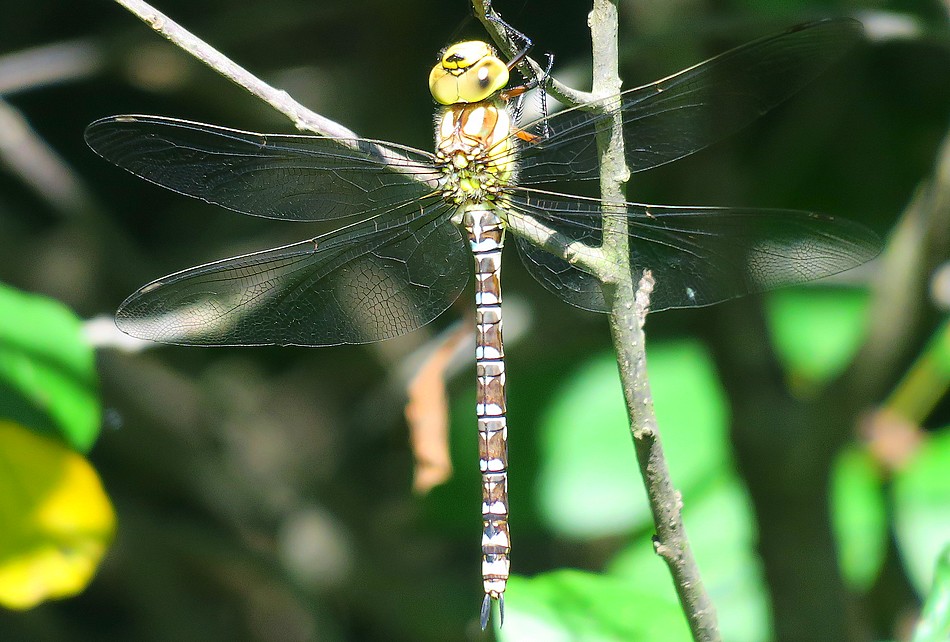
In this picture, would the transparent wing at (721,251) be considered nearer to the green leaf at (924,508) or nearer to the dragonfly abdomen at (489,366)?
the dragonfly abdomen at (489,366)

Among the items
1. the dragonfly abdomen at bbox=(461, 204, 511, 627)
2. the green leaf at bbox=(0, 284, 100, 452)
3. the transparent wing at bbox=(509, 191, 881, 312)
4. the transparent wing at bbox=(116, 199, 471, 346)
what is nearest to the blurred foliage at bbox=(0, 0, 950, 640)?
the green leaf at bbox=(0, 284, 100, 452)

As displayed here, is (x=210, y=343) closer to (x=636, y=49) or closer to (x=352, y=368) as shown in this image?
(x=636, y=49)

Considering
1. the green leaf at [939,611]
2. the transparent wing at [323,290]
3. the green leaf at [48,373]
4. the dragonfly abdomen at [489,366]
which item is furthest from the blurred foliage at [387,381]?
the green leaf at [939,611]

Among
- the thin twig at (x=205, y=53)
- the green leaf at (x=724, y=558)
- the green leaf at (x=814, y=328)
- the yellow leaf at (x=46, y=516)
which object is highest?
the green leaf at (x=814, y=328)

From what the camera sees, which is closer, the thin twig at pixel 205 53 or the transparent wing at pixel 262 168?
the thin twig at pixel 205 53

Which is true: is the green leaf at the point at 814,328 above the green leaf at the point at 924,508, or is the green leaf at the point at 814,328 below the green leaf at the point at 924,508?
above

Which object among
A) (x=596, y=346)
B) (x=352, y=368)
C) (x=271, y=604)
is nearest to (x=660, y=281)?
(x=596, y=346)

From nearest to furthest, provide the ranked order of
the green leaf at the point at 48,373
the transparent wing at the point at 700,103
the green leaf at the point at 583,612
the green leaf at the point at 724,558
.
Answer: the green leaf at the point at 583,612
the transparent wing at the point at 700,103
the green leaf at the point at 48,373
the green leaf at the point at 724,558

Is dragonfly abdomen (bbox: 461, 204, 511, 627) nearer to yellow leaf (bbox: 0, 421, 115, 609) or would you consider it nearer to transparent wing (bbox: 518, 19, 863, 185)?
transparent wing (bbox: 518, 19, 863, 185)
